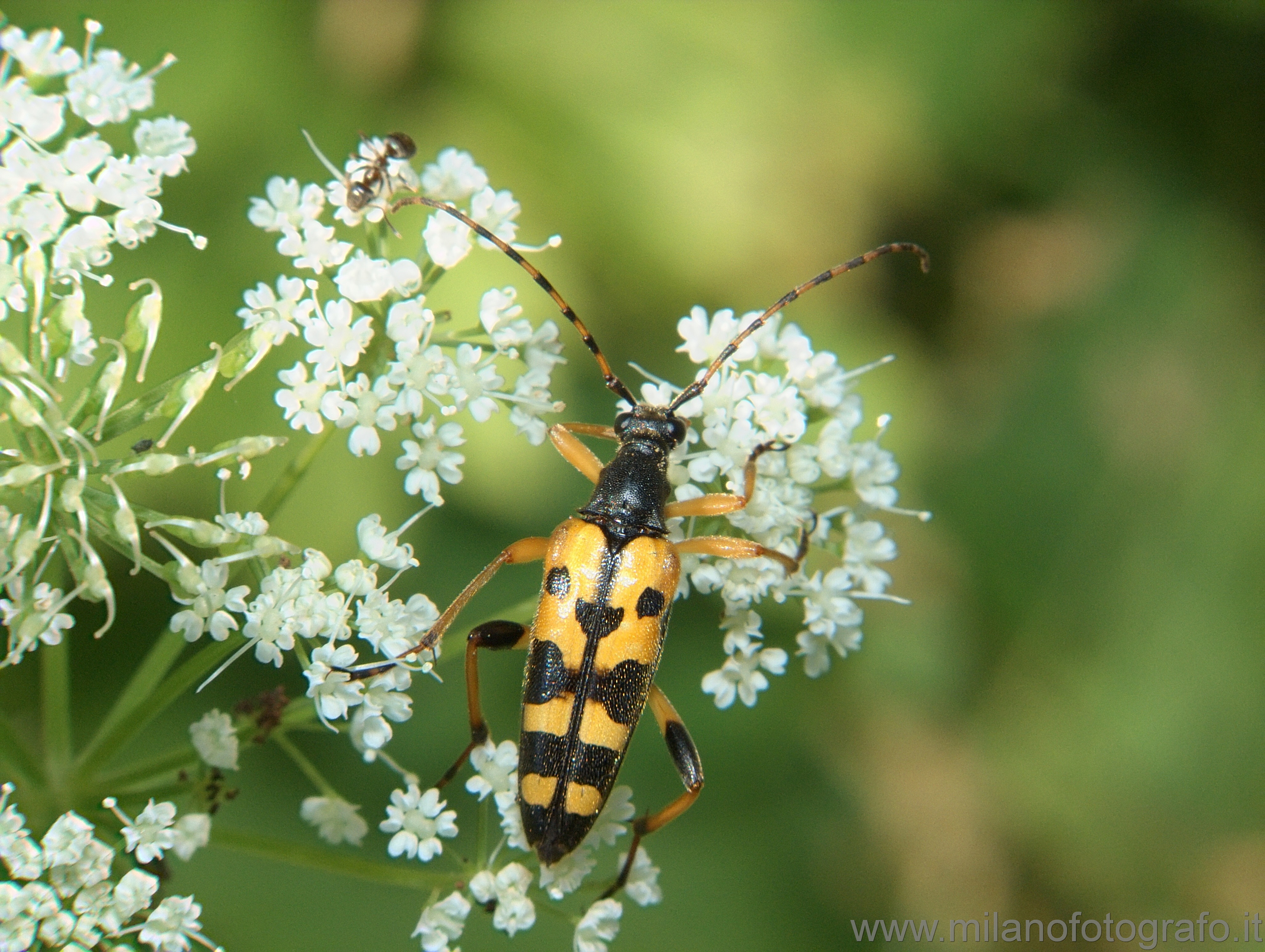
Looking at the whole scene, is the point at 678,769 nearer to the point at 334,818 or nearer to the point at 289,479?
the point at 334,818

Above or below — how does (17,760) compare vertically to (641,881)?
below

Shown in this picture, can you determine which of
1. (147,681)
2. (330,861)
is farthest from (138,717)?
(330,861)

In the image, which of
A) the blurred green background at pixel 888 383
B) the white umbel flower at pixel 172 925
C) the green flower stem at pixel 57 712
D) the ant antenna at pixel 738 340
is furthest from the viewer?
the blurred green background at pixel 888 383

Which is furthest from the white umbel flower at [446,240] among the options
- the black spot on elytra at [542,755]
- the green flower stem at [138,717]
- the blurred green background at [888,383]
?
the blurred green background at [888,383]

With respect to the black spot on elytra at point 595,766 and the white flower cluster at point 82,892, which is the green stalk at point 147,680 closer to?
the white flower cluster at point 82,892

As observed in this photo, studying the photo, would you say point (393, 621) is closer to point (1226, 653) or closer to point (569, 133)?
point (569, 133)

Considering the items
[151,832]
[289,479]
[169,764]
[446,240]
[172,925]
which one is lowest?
[172,925]
